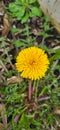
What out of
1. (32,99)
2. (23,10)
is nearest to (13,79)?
(32,99)

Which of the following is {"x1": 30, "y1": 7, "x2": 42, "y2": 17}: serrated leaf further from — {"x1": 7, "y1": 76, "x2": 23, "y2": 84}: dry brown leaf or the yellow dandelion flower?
the yellow dandelion flower

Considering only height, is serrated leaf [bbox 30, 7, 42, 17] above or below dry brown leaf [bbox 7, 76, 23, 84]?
above

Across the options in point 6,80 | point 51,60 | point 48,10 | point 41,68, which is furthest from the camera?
point 48,10

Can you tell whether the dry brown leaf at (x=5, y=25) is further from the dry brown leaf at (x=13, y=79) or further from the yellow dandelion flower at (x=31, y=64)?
the yellow dandelion flower at (x=31, y=64)

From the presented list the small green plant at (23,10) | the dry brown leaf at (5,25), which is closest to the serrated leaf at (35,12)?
the small green plant at (23,10)

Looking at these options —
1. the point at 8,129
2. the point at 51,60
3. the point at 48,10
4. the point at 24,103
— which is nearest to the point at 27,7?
the point at 48,10

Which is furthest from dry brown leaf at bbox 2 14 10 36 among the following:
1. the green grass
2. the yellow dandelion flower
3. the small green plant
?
the yellow dandelion flower

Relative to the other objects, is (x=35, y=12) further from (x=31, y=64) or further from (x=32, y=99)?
(x=31, y=64)

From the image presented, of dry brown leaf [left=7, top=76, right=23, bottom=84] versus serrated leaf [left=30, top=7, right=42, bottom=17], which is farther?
serrated leaf [left=30, top=7, right=42, bottom=17]

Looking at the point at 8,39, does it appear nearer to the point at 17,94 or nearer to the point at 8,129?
the point at 17,94
